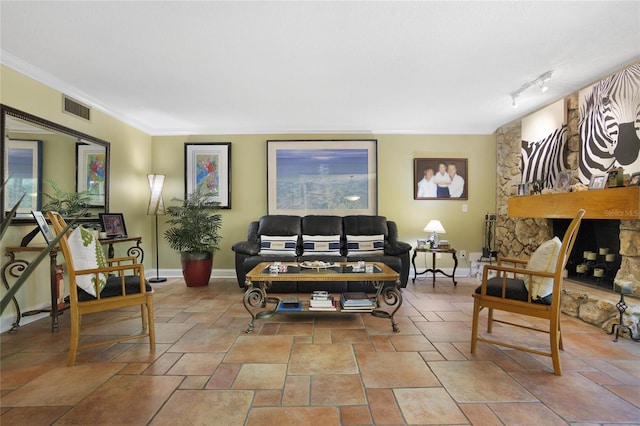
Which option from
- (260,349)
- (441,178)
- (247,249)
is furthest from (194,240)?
(441,178)

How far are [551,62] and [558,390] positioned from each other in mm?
2717

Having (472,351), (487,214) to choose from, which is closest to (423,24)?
(472,351)

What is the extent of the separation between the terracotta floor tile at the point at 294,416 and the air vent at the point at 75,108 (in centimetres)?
365

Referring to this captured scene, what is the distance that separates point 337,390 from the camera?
1773 millimetres

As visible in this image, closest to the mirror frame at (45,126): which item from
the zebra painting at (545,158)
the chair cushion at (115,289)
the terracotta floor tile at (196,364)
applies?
the chair cushion at (115,289)

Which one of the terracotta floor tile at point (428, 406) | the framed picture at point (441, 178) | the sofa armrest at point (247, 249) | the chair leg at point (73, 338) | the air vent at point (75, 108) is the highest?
the air vent at point (75, 108)

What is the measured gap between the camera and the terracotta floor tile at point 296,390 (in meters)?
1.68

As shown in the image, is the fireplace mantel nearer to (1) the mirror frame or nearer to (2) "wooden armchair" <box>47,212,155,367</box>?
(2) "wooden armchair" <box>47,212,155,367</box>

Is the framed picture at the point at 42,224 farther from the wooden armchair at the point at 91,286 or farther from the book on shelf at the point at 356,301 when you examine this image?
the book on shelf at the point at 356,301

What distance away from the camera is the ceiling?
2.13 meters

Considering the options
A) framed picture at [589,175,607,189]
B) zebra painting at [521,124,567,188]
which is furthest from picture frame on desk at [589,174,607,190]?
zebra painting at [521,124,567,188]

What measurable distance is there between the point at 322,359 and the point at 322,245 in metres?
2.18

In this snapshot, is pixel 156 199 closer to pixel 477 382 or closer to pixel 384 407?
pixel 384 407

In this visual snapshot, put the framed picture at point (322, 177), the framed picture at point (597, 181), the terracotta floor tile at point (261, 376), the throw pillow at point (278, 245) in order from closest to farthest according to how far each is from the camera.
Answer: the terracotta floor tile at point (261, 376), the framed picture at point (597, 181), the throw pillow at point (278, 245), the framed picture at point (322, 177)
